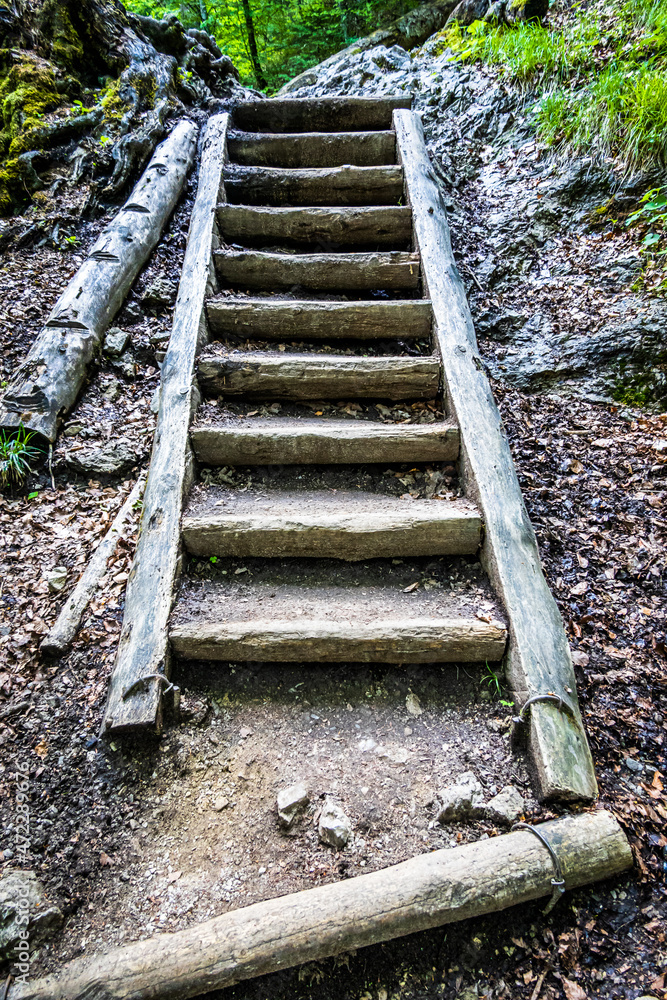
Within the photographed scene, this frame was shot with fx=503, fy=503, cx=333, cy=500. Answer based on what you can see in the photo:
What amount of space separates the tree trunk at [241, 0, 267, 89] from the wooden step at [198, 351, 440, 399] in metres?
8.55

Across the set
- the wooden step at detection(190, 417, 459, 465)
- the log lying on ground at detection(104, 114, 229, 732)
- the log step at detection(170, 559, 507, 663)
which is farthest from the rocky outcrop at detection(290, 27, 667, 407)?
the log lying on ground at detection(104, 114, 229, 732)

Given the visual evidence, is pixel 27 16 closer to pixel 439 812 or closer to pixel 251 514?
pixel 251 514

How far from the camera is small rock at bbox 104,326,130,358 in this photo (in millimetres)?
3133

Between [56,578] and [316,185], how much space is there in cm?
347

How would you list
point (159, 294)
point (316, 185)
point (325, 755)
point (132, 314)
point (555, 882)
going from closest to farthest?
point (555, 882), point (325, 755), point (132, 314), point (159, 294), point (316, 185)

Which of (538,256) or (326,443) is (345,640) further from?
(538,256)

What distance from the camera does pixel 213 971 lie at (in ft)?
4.45

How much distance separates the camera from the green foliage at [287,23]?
750 centimetres

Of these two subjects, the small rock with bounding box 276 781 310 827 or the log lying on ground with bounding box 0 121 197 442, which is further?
the log lying on ground with bounding box 0 121 197 442

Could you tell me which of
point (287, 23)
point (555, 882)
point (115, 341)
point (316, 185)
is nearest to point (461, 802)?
point (555, 882)

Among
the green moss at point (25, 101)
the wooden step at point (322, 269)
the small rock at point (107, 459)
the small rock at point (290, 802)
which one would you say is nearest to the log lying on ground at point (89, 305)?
the small rock at point (107, 459)

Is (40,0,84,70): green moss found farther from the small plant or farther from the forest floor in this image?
the small plant

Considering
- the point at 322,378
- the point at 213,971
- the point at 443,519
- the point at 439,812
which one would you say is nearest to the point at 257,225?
the point at 322,378

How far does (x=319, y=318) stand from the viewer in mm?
3164
